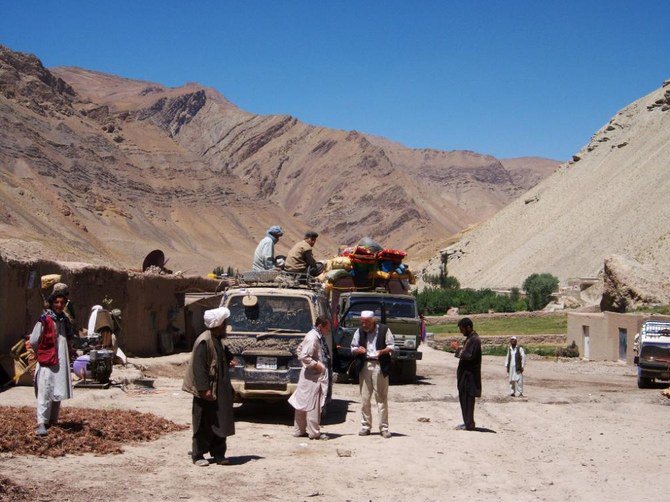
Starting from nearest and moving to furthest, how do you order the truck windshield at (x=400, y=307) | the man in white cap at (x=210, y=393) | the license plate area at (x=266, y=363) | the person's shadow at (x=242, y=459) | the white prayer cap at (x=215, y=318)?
the man in white cap at (x=210, y=393) < the white prayer cap at (x=215, y=318) < the person's shadow at (x=242, y=459) < the license plate area at (x=266, y=363) < the truck windshield at (x=400, y=307)

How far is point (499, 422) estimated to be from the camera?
1461cm

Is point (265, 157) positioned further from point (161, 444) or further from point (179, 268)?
point (161, 444)

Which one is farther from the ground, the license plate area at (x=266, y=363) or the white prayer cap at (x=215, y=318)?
the white prayer cap at (x=215, y=318)

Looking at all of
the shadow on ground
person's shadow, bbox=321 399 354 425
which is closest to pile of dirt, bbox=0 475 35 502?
the shadow on ground

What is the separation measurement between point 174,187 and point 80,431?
109015 mm

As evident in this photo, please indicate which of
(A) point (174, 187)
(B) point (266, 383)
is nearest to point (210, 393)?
(B) point (266, 383)

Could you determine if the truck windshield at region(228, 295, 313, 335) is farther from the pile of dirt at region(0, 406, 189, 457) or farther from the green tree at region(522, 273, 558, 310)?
the green tree at region(522, 273, 558, 310)

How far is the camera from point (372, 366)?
40.7 ft

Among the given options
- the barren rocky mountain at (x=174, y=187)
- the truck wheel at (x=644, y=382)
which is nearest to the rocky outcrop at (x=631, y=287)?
the truck wheel at (x=644, y=382)

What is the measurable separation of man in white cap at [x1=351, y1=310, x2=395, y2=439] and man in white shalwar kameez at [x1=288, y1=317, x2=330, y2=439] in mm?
601

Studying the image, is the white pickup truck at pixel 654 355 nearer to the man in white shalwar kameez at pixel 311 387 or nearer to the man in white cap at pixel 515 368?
the man in white cap at pixel 515 368

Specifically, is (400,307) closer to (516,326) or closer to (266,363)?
(266,363)

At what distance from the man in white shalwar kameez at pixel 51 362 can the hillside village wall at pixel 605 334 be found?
2251 cm

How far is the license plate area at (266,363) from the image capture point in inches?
507
